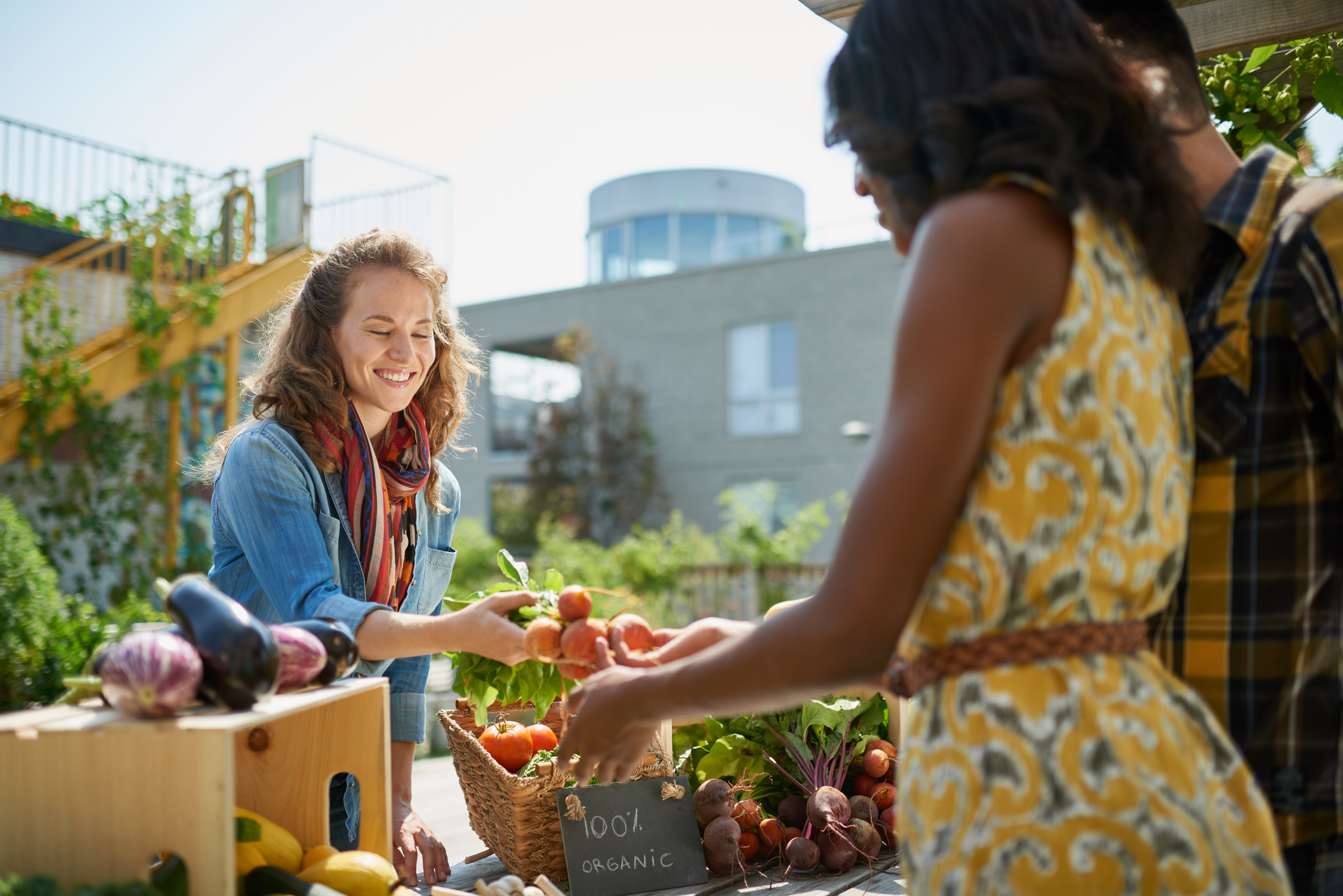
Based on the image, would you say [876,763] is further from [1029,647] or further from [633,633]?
[1029,647]

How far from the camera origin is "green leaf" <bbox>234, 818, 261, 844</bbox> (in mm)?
1300

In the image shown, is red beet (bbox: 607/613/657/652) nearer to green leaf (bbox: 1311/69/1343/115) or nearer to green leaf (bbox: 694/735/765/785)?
green leaf (bbox: 694/735/765/785)

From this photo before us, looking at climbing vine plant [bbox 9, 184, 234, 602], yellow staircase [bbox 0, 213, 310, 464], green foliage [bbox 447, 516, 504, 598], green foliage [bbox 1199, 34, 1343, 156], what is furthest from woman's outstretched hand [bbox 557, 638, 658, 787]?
green foliage [bbox 447, 516, 504, 598]

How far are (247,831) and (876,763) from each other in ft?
4.43

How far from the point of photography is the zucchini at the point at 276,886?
127 cm

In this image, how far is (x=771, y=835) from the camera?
78.0 inches

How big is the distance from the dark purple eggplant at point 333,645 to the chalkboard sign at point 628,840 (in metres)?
0.60

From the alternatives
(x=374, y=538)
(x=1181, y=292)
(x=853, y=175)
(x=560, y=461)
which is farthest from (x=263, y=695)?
(x=560, y=461)

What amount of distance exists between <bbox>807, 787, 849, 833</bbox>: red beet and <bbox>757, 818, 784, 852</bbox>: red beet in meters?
0.07

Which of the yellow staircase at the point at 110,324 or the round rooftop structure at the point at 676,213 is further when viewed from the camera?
the round rooftop structure at the point at 676,213

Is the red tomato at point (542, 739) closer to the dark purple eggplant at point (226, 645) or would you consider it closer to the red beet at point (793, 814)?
the red beet at point (793, 814)

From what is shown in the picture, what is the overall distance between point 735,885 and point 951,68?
1555 millimetres

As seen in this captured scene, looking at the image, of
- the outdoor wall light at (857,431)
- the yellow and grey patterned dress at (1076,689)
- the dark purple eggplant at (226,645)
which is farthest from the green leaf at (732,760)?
the outdoor wall light at (857,431)

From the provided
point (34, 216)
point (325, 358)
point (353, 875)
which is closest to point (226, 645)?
point (353, 875)
